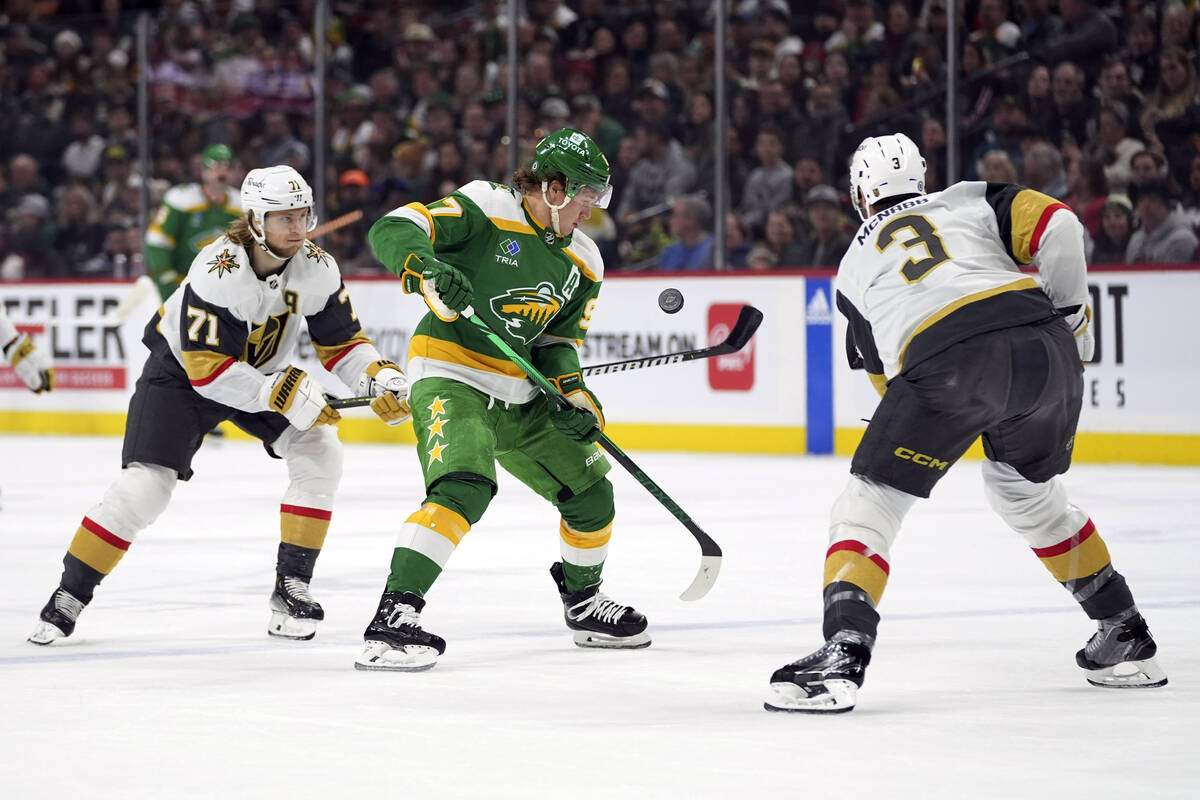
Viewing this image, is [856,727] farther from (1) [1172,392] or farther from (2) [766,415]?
(2) [766,415]

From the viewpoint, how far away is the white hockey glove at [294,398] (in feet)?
14.6

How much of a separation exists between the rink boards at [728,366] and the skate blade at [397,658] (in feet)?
19.0

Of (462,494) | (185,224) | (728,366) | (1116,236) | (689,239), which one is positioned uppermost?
(462,494)

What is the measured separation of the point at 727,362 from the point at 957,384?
6.60 meters

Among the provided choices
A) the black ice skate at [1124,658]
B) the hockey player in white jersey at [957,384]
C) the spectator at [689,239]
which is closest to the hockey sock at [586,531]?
the hockey player in white jersey at [957,384]

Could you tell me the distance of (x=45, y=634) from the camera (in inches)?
174

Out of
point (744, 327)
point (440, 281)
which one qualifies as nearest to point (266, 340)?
point (440, 281)

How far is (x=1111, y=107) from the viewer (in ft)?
29.9

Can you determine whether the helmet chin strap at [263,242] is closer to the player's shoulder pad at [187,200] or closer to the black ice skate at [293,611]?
the black ice skate at [293,611]

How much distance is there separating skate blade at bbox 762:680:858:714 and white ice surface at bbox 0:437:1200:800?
0.02 meters

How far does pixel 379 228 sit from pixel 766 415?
19.8 feet

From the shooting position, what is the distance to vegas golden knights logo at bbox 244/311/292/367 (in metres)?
4.60

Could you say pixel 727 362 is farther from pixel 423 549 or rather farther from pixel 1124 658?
pixel 1124 658

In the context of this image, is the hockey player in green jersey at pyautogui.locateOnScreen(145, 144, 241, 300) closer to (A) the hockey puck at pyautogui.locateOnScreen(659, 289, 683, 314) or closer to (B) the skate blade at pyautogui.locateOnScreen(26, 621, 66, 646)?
(B) the skate blade at pyautogui.locateOnScreen(26, 621, 66, 646)
